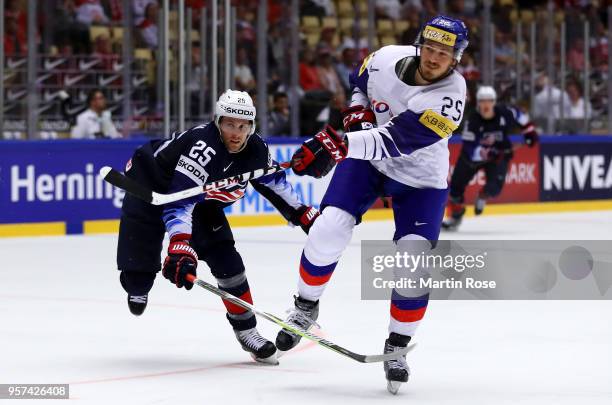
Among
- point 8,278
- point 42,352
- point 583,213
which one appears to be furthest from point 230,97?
point 583,213

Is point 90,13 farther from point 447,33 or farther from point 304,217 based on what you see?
point 447,33

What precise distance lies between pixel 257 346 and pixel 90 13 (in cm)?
747

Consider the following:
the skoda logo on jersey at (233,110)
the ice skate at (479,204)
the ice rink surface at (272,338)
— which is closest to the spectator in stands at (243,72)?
the ice skate at (479,204)

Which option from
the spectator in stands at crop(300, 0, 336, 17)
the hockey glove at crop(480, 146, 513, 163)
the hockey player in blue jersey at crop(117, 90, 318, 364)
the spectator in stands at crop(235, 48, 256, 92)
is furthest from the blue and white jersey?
the spectator in stands at crop(300, 0, 336, 17)

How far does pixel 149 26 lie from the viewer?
12.0 meters

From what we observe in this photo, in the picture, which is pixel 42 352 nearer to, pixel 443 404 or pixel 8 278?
pixel 443 404

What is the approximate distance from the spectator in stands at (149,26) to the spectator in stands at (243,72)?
93 cm

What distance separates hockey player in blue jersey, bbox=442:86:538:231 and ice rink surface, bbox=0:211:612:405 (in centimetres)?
393

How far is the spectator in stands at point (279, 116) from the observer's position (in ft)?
43.3

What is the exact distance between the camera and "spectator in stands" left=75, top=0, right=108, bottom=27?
40.1ft

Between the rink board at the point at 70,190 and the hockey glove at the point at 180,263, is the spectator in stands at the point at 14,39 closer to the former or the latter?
the rink board at the point at 70,190

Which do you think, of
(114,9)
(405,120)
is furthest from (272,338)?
(114,9)

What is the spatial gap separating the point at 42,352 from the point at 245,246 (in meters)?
5.24

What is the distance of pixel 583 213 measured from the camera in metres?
15.0
